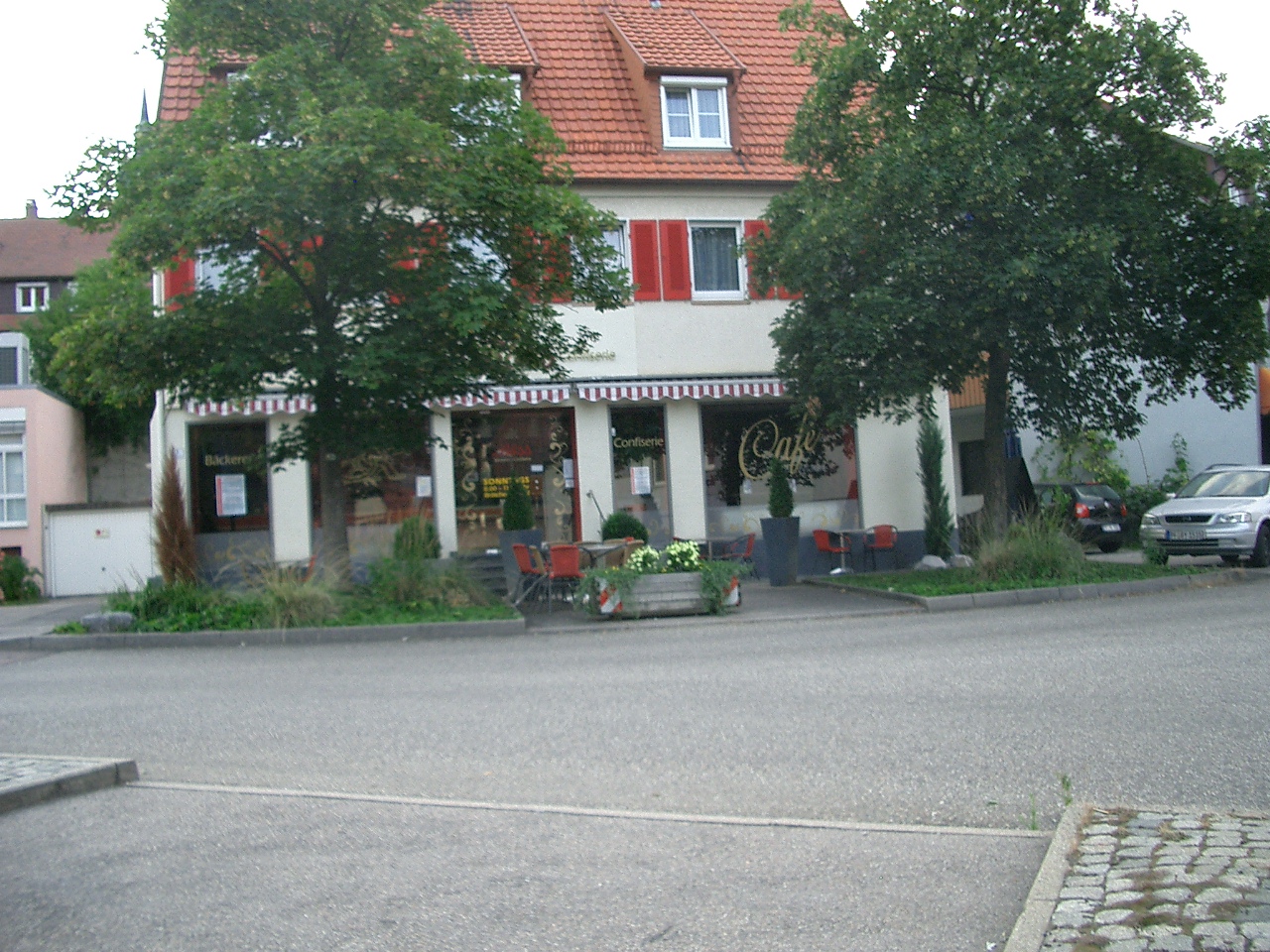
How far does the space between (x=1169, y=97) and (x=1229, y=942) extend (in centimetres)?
1629

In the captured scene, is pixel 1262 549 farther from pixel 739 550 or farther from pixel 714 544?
pixel 714 544

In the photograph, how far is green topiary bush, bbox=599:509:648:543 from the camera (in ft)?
70.0

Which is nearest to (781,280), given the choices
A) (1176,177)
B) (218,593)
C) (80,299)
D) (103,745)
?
(1176,177)

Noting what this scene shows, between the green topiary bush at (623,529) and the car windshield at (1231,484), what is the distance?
9.05 m

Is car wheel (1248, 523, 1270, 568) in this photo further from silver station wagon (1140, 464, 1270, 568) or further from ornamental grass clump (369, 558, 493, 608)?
ornamental grass clump (369, 558, 493, 608)

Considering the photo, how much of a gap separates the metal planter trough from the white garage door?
43.0ft

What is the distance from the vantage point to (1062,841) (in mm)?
5230

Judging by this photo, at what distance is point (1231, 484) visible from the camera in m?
20.8

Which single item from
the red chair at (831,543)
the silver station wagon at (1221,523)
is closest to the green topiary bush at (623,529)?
the red chair at (831,543)

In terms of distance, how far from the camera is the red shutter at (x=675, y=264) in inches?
901

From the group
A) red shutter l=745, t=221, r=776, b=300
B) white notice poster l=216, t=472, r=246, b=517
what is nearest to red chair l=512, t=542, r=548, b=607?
red shutter l=745, t=221, r=776, b=300

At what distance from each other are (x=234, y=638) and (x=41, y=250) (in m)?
46.5

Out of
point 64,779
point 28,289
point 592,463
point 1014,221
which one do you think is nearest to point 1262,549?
point 1014,221

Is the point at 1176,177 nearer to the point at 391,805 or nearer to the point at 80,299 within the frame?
the point at 391,805
